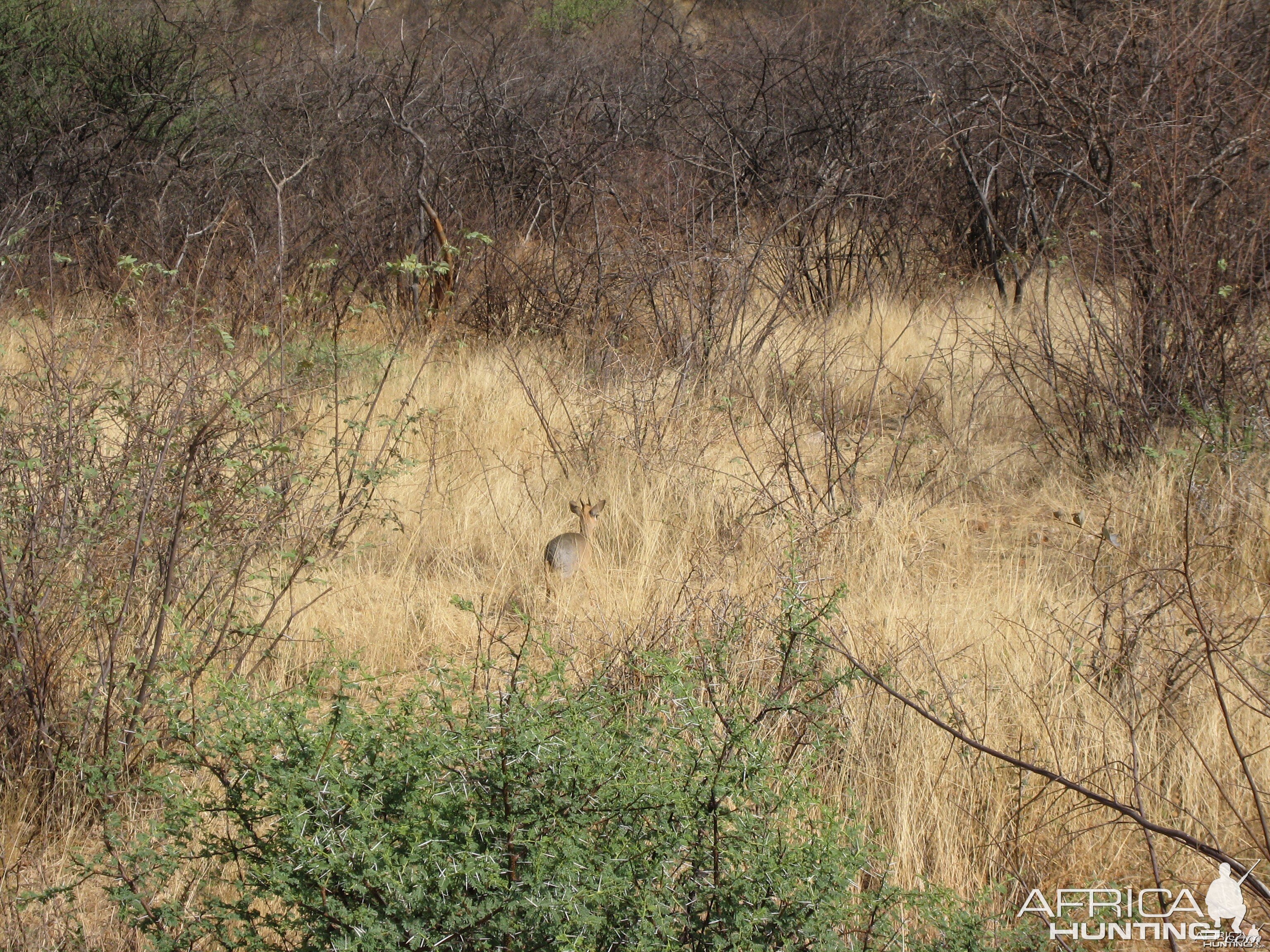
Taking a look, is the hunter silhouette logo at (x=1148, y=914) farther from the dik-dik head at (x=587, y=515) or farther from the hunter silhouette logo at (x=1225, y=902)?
the dik-dik head at (x=587, y=515)

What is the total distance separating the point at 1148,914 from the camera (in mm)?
2283

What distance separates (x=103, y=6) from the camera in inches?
401

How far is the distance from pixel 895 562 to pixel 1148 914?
1.68 m

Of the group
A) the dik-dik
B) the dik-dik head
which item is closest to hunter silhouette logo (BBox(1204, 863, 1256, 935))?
the dik-dik

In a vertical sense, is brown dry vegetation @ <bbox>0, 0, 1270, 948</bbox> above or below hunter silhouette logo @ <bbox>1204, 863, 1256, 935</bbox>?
above

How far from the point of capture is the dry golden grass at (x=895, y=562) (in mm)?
2592

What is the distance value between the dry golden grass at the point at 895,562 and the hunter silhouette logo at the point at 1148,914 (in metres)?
0.10

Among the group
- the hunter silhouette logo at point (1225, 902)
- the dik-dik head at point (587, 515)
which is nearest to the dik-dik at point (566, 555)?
the dik-dik head at point (587, 515)

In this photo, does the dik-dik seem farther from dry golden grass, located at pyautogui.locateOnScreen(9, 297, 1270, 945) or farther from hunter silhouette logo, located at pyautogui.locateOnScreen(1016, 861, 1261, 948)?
hunter silhouette logo, located at pyautogui.locateOnScreen(1016, 861, 1261, 948)

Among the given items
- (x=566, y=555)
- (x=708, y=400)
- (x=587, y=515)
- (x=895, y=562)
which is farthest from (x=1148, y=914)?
(x=708, y=400)

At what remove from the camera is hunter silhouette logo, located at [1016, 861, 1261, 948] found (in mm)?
2170

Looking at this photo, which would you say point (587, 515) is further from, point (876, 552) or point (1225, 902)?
point (1225, 902)

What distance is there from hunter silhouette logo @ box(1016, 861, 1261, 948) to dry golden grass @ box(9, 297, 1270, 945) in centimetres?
10

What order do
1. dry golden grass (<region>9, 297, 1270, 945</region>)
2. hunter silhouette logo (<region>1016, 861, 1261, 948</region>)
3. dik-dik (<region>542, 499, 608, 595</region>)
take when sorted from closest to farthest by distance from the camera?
hunter silhouette logo (<region>1016, 861, 1261, 948</region>) < dry golden grass (<region>9, 297, 1270, 945</region>) < dik-dik (<region>542, 499, 608, 595</region>)
